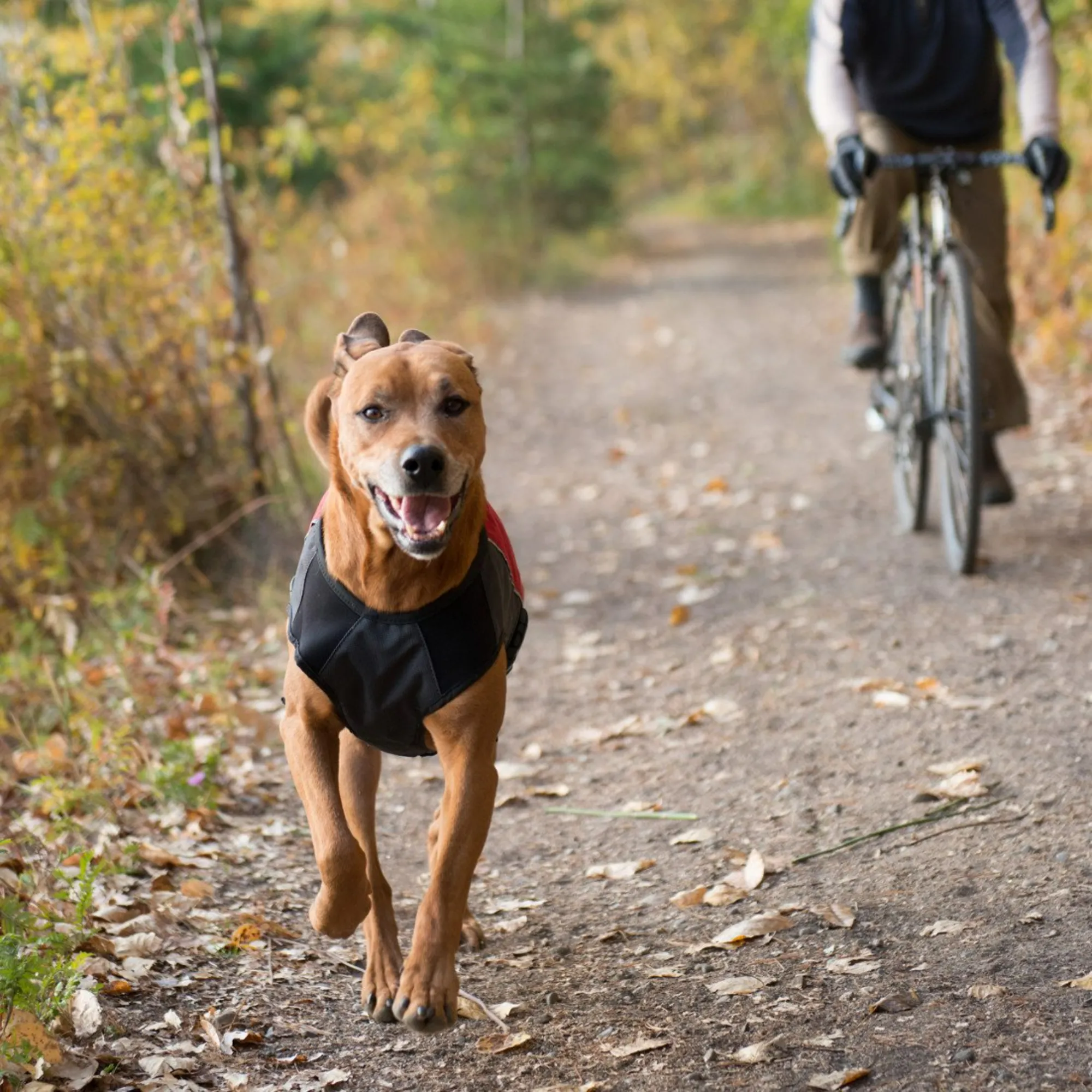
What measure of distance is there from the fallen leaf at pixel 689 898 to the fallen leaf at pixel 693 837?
0.36m

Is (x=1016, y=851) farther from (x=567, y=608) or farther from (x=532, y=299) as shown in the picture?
(x=532, y=299)

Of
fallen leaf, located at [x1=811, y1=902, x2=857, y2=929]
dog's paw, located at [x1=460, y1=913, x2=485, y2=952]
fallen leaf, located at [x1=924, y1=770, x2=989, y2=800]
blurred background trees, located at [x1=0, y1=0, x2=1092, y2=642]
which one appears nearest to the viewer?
fallen leaf, located at [x1=811, y1=902, x2=857, y2=929]

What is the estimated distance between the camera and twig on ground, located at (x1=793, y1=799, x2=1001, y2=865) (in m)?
3.78

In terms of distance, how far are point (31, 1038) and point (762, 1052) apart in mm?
1476

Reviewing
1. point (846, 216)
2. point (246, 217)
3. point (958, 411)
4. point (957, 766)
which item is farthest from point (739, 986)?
point (246, 217)

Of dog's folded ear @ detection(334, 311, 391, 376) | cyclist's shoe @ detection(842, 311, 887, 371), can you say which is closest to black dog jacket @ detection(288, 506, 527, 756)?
dog's folded ear @ detection(334, 311, 391, 376)

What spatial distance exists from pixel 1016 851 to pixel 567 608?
10.8 ft

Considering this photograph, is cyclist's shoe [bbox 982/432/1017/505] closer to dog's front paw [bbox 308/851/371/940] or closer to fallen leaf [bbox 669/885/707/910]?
fallen leaf [bbox 669/885/707/910]

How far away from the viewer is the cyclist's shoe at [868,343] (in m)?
6.34

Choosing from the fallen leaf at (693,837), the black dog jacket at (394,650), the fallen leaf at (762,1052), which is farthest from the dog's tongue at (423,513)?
the fallen leaf at (693,837)

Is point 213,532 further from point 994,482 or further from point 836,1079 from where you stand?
point 836,1079

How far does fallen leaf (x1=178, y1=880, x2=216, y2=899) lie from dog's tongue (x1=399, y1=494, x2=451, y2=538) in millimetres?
1564

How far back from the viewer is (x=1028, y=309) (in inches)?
411

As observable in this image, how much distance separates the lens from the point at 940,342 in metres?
5.72
